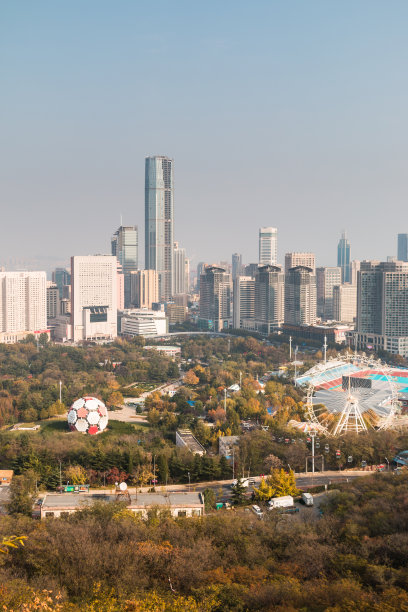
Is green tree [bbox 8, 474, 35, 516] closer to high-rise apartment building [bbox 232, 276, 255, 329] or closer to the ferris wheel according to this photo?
the ferris wheel

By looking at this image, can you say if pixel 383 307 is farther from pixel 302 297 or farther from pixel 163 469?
pixel 163 469

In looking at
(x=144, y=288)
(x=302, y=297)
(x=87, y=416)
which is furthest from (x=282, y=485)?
(x=144, y=288)

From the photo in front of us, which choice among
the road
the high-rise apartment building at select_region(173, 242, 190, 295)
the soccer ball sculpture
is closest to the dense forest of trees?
the road

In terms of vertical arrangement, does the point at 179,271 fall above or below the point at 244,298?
above

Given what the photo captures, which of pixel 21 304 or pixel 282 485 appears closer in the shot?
pixel 282 485

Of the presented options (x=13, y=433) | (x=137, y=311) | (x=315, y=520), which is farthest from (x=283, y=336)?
(x=315, y=520)

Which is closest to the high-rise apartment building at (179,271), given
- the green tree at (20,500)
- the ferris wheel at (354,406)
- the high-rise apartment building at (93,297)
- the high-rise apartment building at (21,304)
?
the high-rise apartment building at (93,297)

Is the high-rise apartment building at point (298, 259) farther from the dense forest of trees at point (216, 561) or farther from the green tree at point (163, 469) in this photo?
the dense forest of trees at point (216, 561)
